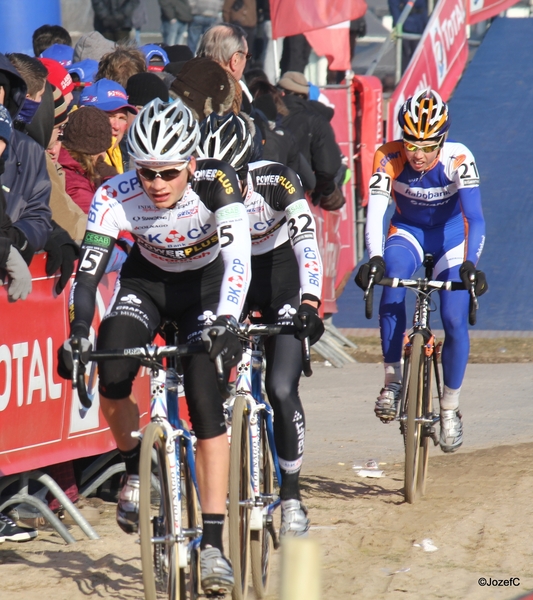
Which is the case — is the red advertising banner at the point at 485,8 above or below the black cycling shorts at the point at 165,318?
above

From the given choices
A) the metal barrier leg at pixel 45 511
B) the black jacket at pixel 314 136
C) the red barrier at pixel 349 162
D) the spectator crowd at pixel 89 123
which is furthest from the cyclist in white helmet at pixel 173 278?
the red barrier at pixel 349 162

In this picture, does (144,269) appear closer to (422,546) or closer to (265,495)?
(265,495)

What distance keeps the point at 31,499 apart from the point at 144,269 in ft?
5.38

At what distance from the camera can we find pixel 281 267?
19.1 feet

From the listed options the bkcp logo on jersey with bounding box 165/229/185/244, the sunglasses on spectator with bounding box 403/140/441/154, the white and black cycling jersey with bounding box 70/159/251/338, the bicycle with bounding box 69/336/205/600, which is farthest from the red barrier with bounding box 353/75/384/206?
the bicycle with bounding box 69/336/205/600

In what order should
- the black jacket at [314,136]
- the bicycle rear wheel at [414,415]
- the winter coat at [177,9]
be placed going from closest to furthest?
the bicycle rear wheel at [414,415]
the black jacket at [314,136]
the winter coat at [177,9]

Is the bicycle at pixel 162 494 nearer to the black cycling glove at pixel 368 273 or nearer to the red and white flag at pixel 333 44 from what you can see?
the black cycling glove at pixel 368 273

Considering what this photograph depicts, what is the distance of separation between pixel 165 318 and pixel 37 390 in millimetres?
1193

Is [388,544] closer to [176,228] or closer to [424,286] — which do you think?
[424,286]

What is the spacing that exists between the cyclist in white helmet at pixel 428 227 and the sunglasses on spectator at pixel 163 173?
2395 millimetres

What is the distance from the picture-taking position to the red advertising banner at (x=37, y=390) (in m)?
5.61

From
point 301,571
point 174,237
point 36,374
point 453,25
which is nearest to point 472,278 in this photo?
point 174,237

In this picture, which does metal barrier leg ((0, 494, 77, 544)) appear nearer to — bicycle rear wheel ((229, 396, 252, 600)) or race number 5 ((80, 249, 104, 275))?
bicycle rear wheel ((229, 396, 252, 600))

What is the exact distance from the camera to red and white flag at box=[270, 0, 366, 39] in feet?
41.8
